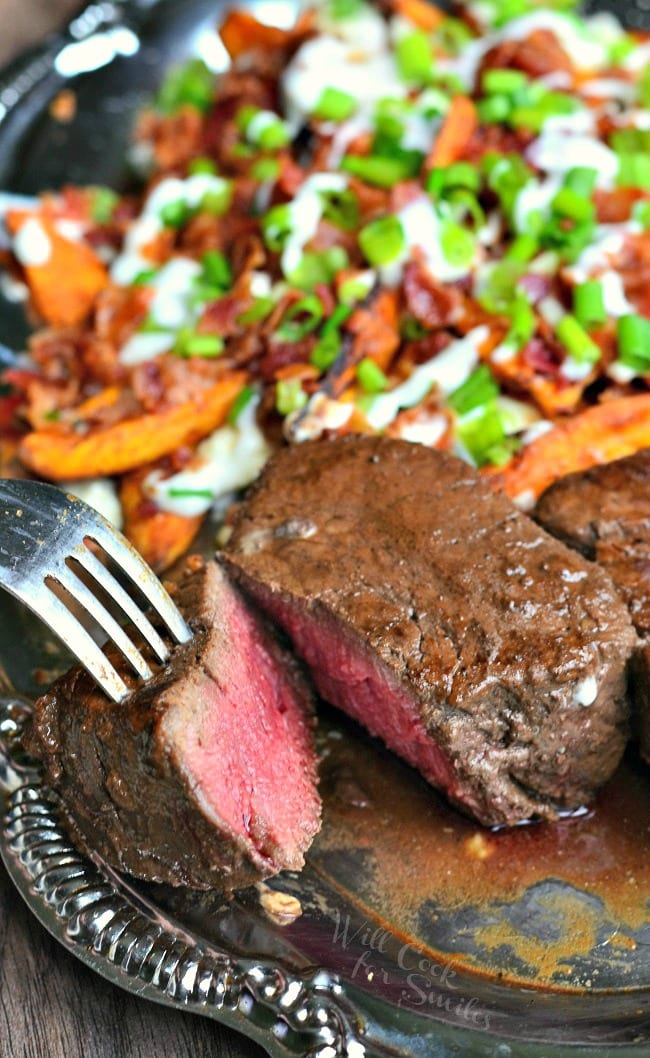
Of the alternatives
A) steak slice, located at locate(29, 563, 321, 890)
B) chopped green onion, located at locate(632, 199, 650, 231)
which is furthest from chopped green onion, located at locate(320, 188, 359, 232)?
steak slice, located at locate(29, 563, 321, 890)

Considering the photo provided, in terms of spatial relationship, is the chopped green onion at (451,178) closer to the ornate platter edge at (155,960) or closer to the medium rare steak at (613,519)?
the medium rare steak at (613,519)

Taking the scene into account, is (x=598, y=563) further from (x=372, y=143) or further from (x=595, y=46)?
(x=595, y=46)

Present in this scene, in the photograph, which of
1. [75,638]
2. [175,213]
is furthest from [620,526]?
[175,213]

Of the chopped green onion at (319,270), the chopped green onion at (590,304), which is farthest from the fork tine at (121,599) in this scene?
the chopped green onion at (590,304)

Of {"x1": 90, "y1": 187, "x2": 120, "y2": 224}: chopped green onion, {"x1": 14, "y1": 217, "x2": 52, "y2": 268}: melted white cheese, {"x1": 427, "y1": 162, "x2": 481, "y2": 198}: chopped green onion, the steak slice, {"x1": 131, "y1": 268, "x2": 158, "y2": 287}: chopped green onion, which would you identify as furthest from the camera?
{"x1": 90, "y1": 187, "x2": 120, "y2": 224}: chopped green onion

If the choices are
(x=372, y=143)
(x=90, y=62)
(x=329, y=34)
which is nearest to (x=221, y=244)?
(x=372, y=143)

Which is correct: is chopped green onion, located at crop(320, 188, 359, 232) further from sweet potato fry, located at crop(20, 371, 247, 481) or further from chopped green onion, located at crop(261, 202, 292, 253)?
sweet potato fry, located at crop(20, 371, 247, 481)
